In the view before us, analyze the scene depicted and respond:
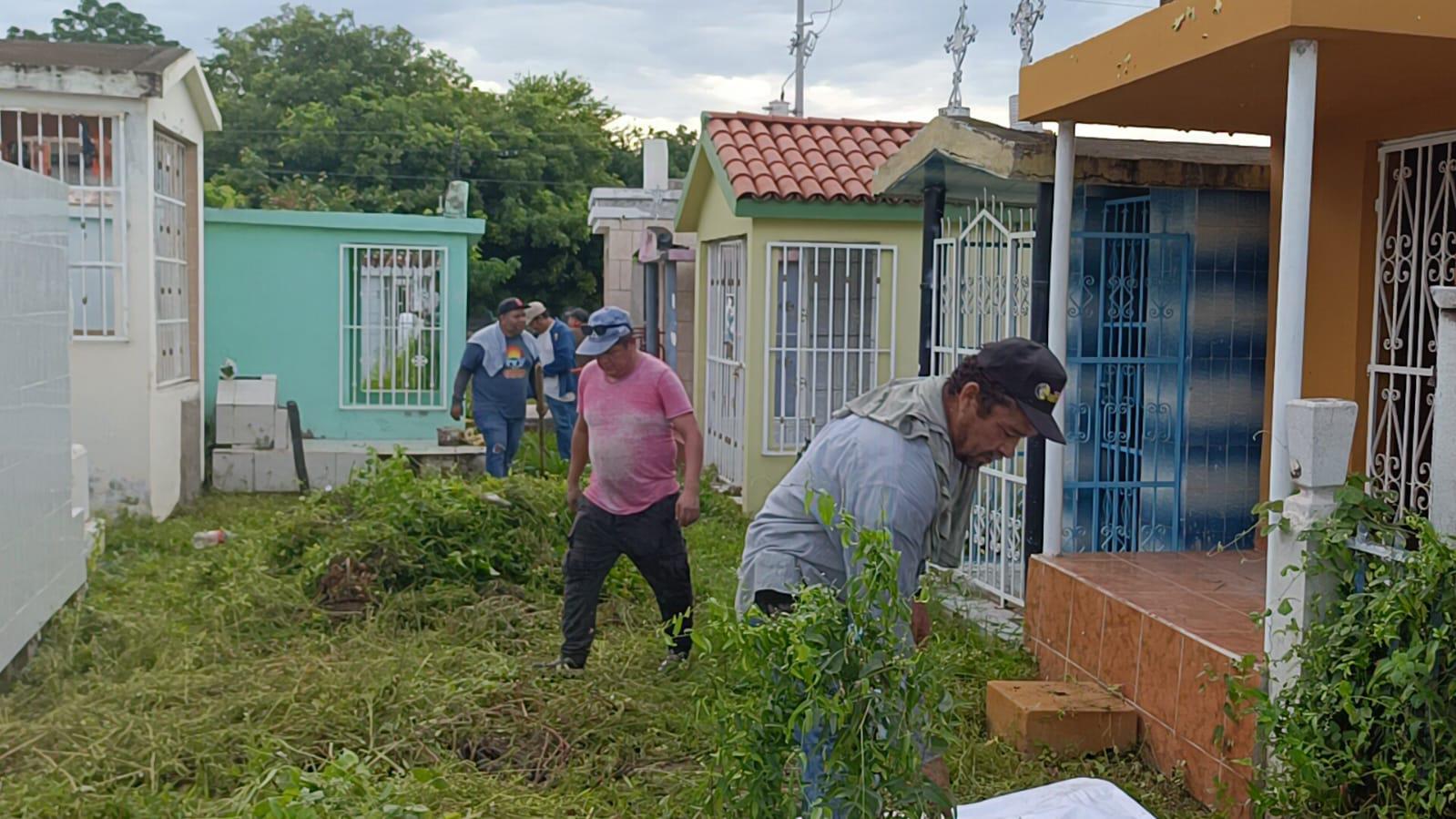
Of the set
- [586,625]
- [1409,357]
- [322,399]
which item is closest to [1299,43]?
[1409,357]

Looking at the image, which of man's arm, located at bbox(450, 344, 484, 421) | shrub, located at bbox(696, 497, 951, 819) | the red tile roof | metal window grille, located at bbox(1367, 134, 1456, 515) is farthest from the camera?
man's arm, located at bbox(450, 344, 484, 421)

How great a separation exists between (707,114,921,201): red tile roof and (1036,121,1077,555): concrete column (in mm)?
4912

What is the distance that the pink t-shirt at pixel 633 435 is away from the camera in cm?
654

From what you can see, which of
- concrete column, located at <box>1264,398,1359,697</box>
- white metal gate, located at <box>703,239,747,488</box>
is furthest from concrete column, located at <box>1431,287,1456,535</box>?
white metal gate, located at <box>703,239,747,488</box>

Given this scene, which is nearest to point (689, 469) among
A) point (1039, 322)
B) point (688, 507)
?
point (688, 507)

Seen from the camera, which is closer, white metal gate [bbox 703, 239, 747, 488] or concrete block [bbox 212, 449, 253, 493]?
white metal gate [bbox 703, 239, 747, 488]

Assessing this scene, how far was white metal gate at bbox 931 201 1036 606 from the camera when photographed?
740cm

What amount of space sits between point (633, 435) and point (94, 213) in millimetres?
6337

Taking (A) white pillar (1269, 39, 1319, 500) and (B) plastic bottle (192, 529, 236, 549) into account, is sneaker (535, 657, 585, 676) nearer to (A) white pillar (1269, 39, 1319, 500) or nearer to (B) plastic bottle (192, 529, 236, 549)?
(A) white pillar (1269, 39, 1319, 500)

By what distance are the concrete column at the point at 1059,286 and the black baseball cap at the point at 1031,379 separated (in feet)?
9.08

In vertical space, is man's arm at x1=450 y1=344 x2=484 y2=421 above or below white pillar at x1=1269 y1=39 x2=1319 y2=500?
below

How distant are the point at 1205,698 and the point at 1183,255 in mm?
2791

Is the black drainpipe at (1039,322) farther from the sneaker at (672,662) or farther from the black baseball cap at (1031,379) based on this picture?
the black baseball cap at (1031,379)

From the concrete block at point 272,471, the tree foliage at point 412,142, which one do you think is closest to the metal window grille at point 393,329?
the concrete block at point 272,471
